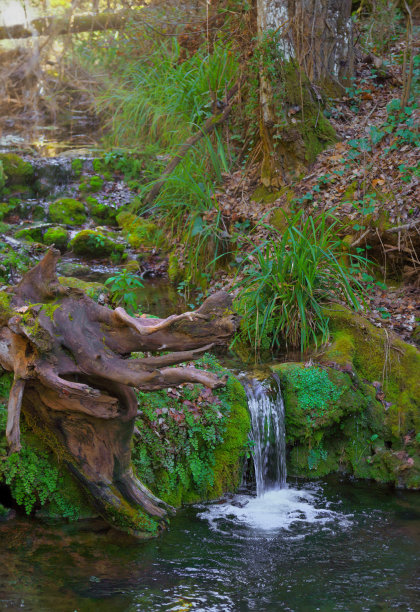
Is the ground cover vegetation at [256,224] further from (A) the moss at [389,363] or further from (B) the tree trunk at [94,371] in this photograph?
(B) the tree trunk at [94,371]

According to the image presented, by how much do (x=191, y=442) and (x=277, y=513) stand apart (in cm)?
90

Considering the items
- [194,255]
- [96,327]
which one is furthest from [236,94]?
[96,327]

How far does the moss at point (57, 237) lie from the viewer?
35.0 feet

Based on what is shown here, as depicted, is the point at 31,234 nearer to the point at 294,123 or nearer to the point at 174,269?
the point at 174,269

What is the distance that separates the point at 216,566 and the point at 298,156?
6.02m

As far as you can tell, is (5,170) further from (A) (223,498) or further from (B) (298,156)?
(A) (223,498)

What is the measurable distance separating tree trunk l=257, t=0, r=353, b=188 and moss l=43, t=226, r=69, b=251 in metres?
3.75

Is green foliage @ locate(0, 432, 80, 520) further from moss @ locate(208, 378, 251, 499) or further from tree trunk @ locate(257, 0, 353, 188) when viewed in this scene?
tree trunk @ locate(257, 0, 353, 188)

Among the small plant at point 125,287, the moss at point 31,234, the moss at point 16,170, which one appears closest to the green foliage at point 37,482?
the small plant at point 125,287

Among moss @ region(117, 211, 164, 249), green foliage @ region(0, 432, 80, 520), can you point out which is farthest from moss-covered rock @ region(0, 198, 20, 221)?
green foliage @ region(0, 432, 80, 520)

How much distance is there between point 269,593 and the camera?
13.0 ft

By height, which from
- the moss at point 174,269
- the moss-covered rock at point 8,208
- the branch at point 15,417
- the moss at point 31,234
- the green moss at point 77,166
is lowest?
the branch at point 15,417

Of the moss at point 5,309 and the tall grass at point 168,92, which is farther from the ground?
the tall grass at point 168,92

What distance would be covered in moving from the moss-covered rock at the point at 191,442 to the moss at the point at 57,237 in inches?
234
